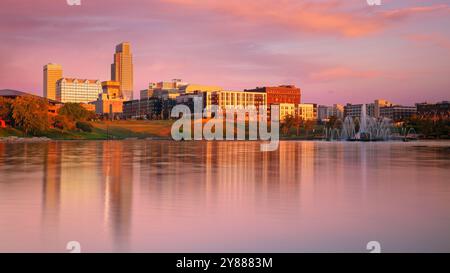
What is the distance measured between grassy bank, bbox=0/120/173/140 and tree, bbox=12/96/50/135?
1.96m

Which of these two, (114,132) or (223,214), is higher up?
(114,132)

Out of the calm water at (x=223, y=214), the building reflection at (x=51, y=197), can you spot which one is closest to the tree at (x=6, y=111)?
the building reflection at (x=51, y=197)

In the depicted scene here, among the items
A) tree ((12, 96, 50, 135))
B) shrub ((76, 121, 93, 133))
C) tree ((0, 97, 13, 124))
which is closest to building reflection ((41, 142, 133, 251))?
tree ((12, 96, 50, 135))

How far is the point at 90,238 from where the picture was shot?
10.3 meters

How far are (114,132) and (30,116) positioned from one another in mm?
33140

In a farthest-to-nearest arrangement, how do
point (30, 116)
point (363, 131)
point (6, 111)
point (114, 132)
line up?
point (114, 132) → point (363, 131) → point (6, 111) → point (30, 116)

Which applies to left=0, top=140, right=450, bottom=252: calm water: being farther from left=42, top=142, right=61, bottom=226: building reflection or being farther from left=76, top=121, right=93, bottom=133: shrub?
left=76, top=121, right=93, bottom=133: shrub

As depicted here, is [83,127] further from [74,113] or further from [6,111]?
[6,111]

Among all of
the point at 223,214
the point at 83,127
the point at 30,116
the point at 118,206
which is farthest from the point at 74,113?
the point at 223,214

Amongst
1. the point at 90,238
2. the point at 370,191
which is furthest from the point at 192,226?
the point at 370,191

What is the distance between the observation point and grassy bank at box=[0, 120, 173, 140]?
116 metres

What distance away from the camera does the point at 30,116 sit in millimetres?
110438

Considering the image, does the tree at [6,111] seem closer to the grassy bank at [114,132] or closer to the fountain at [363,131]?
the grassy bank at [114,132]
